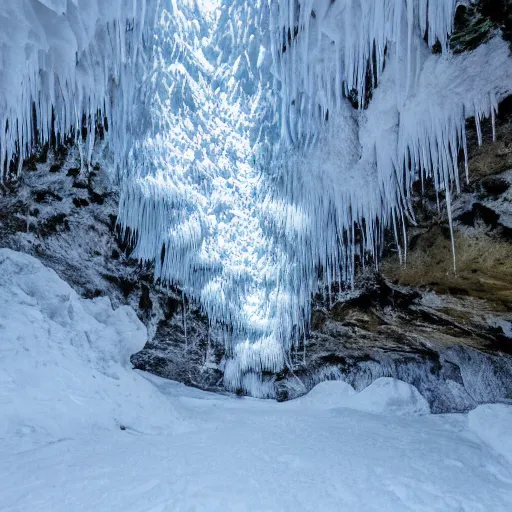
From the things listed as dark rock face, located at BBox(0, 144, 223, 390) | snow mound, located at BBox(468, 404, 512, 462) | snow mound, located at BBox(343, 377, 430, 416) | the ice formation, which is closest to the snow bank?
snow mound, located at BBox(343, 377, 430, 416)

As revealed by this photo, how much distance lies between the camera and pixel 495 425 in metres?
5.41

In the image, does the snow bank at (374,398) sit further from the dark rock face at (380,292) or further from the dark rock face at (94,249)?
the dark rock face at (94,249)

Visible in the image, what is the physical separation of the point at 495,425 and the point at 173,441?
437 centimetres

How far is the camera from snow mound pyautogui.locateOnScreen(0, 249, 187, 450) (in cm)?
462

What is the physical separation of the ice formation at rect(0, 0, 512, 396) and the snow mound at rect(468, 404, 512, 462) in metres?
2.74

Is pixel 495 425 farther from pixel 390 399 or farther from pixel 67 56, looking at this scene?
Answer: pixel 67 56

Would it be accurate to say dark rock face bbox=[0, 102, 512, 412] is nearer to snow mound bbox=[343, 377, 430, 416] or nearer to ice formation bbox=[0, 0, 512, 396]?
snow mound bbox=[343, 377, 430, 416]

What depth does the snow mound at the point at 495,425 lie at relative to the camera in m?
4.75

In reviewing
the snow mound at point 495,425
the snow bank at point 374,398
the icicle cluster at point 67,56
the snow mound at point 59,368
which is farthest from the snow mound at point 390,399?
the icicle cluster at point 67,56

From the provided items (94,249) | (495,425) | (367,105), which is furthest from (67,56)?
(495,425)

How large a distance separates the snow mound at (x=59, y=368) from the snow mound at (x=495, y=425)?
4.46 m

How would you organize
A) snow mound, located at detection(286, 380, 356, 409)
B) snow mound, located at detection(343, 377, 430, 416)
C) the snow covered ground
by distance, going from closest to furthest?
the snow covered ground → snow mound, located at detection(343, 377, 430, 416) → snow mound, located at detection(286, 380, 356, 409)

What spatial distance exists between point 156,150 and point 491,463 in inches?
202

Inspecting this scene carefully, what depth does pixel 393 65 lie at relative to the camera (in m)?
3.47
